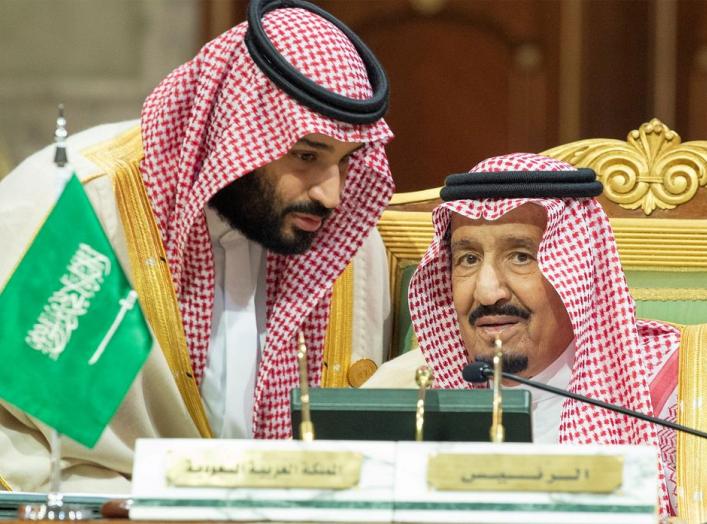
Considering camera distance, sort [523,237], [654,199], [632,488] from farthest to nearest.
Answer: [654,199], [523,237], [632,488]

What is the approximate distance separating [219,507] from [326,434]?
0.27 meters

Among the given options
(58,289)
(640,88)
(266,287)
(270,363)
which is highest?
(640,88)

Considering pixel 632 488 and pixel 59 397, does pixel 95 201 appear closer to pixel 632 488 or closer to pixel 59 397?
pixel 59 397

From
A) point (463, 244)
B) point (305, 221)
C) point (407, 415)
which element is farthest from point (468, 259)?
point (407, 415)

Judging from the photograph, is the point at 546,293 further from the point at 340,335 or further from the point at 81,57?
the point at 81,57

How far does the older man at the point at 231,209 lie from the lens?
3.50 meters

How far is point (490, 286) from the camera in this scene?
329cm

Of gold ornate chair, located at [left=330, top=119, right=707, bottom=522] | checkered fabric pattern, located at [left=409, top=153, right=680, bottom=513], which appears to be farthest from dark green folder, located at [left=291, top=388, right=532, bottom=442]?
gold ornate chair, located at [left=330, top=119, right=707, bottom=522]

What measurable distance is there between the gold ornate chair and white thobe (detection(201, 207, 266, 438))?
25cm

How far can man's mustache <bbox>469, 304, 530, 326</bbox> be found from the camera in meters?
3.30

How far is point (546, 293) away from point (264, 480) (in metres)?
1.29

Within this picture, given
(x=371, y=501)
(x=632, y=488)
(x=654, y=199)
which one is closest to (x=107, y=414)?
(x=371, y=501)

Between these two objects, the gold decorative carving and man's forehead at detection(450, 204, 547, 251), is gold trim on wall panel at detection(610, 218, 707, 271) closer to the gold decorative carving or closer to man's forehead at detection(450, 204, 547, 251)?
the gold decorative carving

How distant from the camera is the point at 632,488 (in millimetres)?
2148
